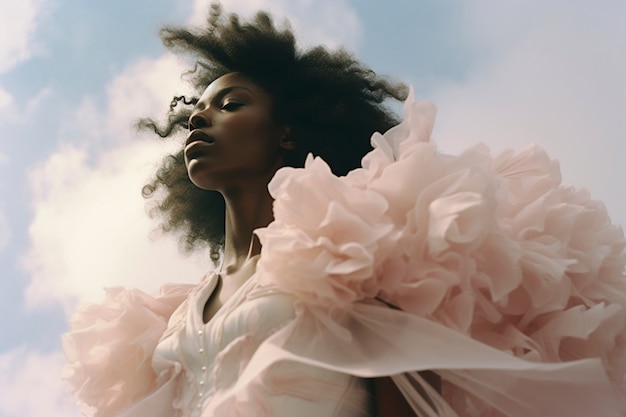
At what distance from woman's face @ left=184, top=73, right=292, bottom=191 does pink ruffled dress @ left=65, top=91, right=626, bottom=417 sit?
2.02ft

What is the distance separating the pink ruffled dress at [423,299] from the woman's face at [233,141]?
0.62 metres

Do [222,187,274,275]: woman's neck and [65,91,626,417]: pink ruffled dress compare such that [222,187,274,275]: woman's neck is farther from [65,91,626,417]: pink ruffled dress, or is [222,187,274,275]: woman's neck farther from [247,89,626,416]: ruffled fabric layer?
[247,89,626,416]: ruffled fabric layer

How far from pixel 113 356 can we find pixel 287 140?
0.98m

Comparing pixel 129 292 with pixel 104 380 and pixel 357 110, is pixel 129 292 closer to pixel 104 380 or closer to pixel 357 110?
pixel 104 380

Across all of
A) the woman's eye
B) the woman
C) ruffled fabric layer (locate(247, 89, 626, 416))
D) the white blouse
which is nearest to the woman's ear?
the woman's eye

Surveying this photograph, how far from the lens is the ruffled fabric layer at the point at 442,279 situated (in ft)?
6.06

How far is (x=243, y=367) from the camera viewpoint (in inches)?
84.2

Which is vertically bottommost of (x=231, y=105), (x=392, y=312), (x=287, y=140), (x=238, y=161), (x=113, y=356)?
(x=392, y=312)

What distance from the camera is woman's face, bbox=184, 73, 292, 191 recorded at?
276 centimetres

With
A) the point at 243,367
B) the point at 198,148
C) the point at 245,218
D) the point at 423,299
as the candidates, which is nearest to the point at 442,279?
the point at 423,299

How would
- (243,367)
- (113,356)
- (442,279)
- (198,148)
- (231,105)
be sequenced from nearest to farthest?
(442,279), (243,367), (113,356), (198,148), (231,105)

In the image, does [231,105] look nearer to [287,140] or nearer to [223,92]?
[223,92]

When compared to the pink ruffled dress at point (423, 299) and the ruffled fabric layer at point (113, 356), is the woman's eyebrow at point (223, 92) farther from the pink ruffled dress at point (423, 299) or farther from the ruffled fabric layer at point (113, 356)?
the pink ruffled dress at point (423, 299)

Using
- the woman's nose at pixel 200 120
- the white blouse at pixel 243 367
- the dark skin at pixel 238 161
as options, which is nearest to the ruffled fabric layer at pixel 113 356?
the white blouse at pixel 243 367
